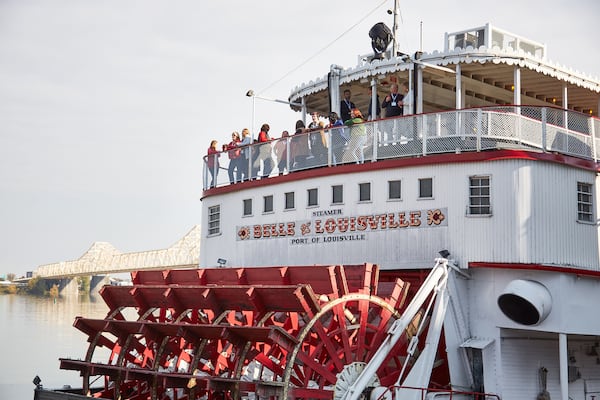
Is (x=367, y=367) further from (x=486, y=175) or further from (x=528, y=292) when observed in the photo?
(x=486, y=175)

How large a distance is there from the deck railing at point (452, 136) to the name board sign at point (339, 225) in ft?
2.51

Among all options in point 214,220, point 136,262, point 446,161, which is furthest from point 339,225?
point 136,262

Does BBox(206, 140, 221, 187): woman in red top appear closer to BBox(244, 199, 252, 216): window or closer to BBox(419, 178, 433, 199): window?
BBox(244, 199, 252, 216): window

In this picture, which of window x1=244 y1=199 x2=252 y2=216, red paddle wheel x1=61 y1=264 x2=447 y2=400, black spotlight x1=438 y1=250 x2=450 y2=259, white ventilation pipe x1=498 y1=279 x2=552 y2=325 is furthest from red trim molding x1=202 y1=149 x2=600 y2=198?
white ventilation pipe x1=498 y1=279 x2=552 y2=325

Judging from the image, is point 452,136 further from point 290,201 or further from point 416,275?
point 290,201

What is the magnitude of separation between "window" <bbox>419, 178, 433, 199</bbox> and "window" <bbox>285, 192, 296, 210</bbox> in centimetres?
207

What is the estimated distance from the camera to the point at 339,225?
1151 cm

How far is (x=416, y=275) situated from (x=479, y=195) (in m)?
1.31

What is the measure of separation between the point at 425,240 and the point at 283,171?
105 inches

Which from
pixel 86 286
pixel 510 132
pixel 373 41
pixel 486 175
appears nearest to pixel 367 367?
pixel 486 175

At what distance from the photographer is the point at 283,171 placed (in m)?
12.4

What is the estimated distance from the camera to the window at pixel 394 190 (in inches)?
434

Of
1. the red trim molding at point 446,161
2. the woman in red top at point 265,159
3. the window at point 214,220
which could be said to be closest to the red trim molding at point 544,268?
the red trim molding at point 446,161

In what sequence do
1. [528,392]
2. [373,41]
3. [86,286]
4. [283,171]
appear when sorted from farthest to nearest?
[86,286], [373,41], [283,171], [528,392]
